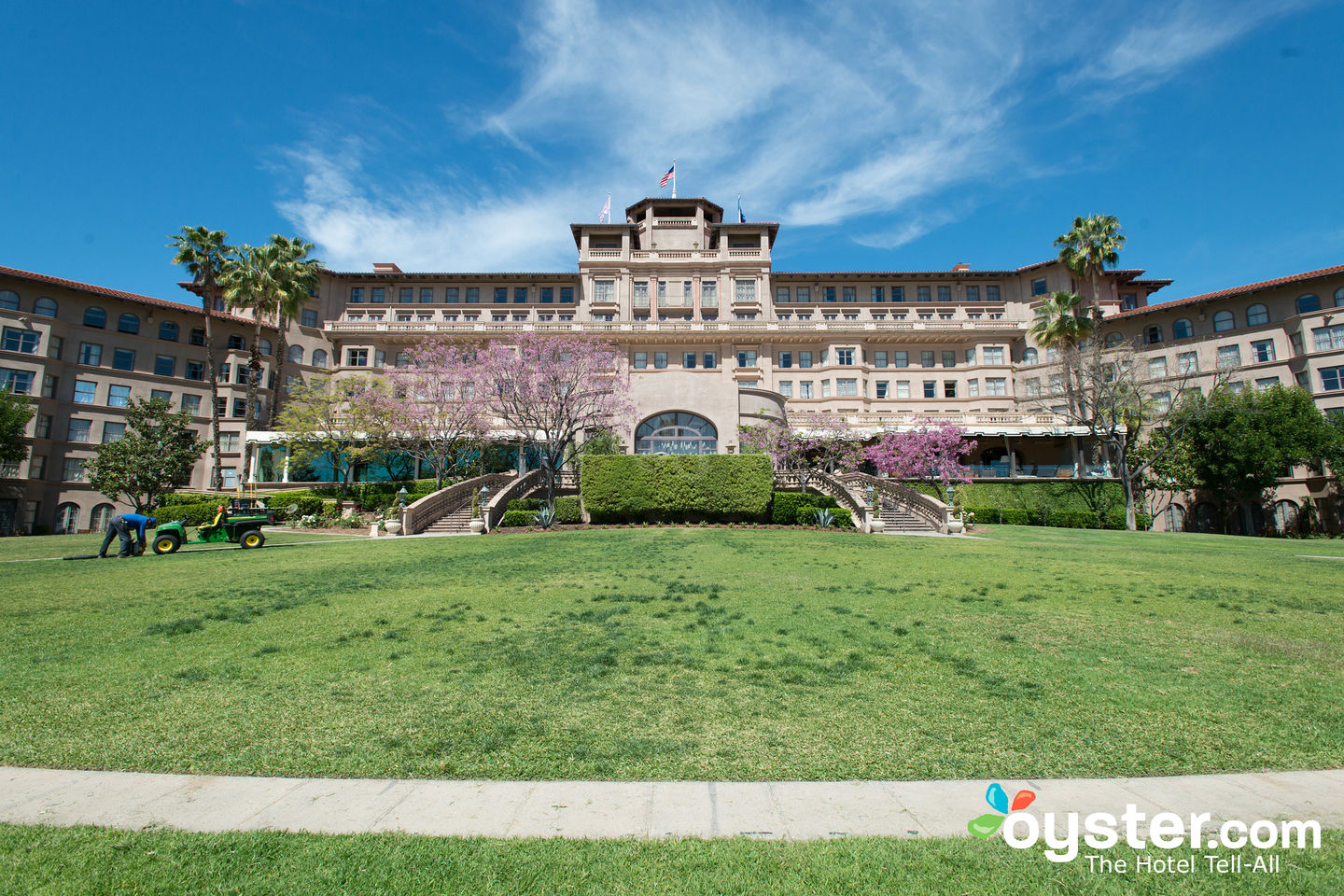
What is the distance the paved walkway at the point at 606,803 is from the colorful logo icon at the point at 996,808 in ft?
0.16

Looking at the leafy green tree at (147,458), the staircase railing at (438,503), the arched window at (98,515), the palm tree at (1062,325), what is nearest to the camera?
the staircase railing at (438,503)

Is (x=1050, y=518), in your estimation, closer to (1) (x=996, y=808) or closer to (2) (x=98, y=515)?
(1) (x=996, y=808)

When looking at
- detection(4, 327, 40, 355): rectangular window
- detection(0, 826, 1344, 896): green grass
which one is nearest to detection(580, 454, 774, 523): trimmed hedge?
detection(0, 826, 1344, 896): green grass

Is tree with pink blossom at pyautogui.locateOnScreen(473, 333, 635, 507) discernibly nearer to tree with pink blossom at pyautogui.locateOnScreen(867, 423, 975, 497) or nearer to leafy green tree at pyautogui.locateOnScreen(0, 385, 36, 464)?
tree with pink blossom at pyautogui.locateOnScreen(867, 423, 975, 497)

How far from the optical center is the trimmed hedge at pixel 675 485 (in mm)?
29297

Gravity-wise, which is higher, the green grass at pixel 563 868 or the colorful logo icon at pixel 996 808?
the green grass at pixel 563 868

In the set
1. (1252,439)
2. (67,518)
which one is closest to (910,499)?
(1252,439)

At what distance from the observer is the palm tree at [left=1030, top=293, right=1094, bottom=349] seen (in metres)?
49.2

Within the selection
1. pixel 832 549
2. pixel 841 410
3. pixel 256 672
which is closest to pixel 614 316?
pixel 841 410

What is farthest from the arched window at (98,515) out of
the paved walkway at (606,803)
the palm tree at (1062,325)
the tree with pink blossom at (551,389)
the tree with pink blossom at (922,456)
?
the palm tree at (1062,325)

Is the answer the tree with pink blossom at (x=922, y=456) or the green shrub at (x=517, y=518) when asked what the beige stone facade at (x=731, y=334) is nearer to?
the tree with pink blossom at (x=922, y=456)

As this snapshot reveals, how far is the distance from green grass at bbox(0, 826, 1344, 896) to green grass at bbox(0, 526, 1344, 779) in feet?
2.98

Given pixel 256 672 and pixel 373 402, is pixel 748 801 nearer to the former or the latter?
pixel 256 672

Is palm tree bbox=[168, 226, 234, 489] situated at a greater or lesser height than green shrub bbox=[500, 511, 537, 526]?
greater
